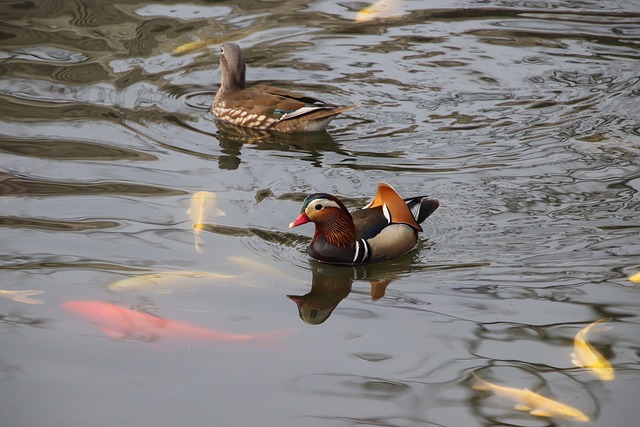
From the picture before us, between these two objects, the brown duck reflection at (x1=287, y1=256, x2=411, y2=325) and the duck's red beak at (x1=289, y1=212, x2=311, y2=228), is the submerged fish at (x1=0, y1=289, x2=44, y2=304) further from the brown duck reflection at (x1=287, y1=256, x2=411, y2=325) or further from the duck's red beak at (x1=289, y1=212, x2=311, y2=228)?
the duck's red beak at (x1=289, y1=212, x2=311, y2=228)

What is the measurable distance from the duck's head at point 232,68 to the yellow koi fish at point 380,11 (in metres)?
2.62

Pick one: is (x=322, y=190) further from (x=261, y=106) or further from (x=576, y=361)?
(x=576, y=361)

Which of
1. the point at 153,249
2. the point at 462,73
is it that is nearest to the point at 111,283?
the point at 153,249

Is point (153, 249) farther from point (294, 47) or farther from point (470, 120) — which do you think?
point (294, 47)

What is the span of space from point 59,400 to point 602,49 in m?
8.14

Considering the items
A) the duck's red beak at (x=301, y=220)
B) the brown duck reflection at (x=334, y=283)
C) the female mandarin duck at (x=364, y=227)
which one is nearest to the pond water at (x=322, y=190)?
the brown duck reflection at (x=334, y=283)

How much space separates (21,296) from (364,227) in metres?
2.47

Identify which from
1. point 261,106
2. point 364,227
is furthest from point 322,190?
point 261,106

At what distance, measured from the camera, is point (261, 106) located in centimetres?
991

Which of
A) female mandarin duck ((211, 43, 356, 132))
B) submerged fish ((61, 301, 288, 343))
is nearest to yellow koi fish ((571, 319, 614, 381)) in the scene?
submerged fish ((61, 301, 288, 343))

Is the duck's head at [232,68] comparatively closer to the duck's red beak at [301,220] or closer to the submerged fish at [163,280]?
the duck's red beak at [301,220]

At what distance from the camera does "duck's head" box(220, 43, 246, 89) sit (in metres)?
10.2

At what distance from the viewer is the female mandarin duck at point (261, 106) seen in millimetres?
9648

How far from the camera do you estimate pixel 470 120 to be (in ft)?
31.6
